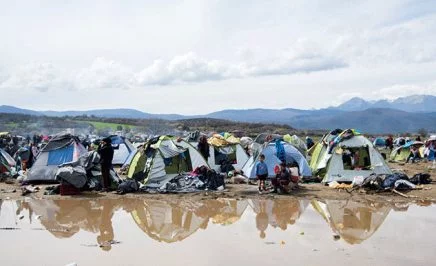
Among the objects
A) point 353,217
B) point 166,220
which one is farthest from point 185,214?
point 353,217

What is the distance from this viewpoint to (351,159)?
17141 mm

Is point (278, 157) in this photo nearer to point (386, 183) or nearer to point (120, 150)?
point (386, 183)

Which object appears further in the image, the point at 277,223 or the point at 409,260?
the point at 277,223

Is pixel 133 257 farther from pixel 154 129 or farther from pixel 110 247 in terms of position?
pixel 154 129

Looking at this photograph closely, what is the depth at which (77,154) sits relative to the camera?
57.5 ft

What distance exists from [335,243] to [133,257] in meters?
3.79

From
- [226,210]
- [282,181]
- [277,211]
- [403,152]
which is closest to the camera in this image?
[277,211]

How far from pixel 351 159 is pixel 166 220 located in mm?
8212

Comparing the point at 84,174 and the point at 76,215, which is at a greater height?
the point at 84,174

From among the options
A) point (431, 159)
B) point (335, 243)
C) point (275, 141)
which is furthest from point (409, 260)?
point (431, 159)

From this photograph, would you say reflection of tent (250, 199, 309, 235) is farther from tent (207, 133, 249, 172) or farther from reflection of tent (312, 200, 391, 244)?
tent (207, 133, 249, 172)

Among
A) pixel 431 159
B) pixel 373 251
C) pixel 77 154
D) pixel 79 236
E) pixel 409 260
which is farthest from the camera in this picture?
pixel 431 159

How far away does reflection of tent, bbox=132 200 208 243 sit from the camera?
10180 millimetres

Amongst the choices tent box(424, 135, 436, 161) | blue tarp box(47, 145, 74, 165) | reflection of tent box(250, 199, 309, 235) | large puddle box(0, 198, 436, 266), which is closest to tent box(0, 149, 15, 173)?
blue tarp box(47, 145, 74, 165)
